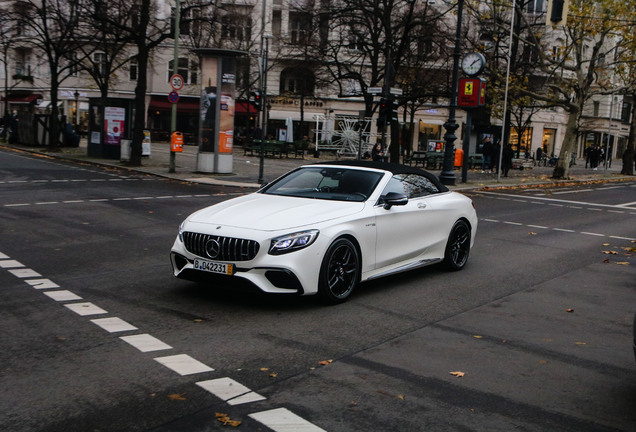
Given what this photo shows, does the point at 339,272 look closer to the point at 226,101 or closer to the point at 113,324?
the point at 113,324

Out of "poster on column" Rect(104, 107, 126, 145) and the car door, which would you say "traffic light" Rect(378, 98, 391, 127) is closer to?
"poster on column" Rect(104, 107, 126, 145)

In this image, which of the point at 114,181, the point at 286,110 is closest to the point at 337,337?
the point at 114,181

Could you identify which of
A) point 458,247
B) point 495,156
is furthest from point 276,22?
point 458,247

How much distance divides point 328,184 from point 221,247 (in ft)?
6.24

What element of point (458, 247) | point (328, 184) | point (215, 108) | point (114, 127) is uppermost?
point (215, 108)

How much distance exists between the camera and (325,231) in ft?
23.1

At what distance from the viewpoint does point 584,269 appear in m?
10.3

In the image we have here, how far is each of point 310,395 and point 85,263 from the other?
17.3 ft

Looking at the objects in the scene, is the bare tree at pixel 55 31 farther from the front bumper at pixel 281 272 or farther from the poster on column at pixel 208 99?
the front bumper at pixel 281 272

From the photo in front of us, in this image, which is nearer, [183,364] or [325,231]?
[183,364]

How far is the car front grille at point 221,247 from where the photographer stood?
6785 millimetres

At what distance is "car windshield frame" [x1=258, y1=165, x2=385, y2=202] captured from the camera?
807cm

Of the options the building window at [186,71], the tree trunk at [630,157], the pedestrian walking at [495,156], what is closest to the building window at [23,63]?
the building window at [186,71]

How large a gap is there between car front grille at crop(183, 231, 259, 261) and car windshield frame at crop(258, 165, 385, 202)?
147 cm
